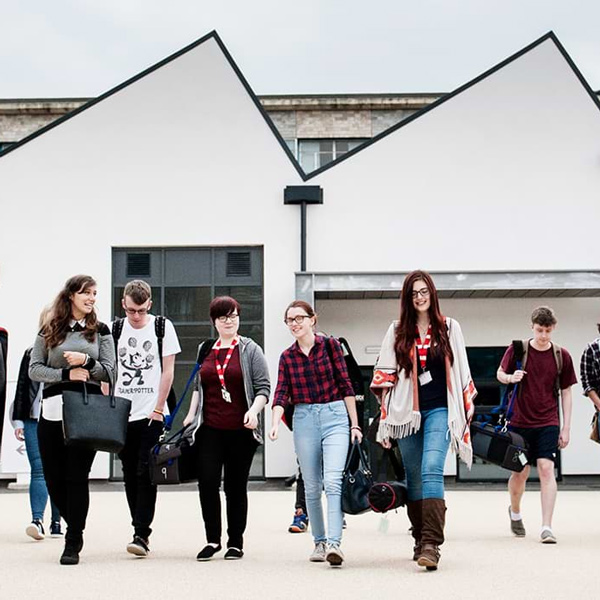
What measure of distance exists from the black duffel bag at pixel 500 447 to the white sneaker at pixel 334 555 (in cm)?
205

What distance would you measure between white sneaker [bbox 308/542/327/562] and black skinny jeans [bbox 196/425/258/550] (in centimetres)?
52

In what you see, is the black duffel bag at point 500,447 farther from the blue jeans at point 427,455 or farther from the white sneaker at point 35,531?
the white sneaker at point 35,531

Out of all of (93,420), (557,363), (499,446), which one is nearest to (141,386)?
(93,420)

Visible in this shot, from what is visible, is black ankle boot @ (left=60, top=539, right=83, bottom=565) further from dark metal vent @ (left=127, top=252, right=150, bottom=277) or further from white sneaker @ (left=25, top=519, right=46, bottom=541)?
dark metal vent @ (left=127, top=252, right=150, bottom=277)

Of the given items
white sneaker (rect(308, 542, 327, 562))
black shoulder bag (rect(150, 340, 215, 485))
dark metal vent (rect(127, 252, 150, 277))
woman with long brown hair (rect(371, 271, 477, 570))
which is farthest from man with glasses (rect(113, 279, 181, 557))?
dark metal vent (rect(127, 252, 150, 277))

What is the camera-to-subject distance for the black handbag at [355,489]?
7.26 meters

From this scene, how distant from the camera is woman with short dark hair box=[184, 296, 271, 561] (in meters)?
7.70

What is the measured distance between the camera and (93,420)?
724 centimetres

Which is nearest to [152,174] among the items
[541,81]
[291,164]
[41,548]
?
[291,164]

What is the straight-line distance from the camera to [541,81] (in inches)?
793

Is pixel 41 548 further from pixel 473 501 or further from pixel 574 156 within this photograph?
pixel 574 156

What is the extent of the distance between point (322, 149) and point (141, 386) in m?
23.3

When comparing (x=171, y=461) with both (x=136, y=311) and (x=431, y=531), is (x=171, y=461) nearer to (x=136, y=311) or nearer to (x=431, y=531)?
(x=136, y=311)

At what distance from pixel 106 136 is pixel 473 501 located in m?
9.54
